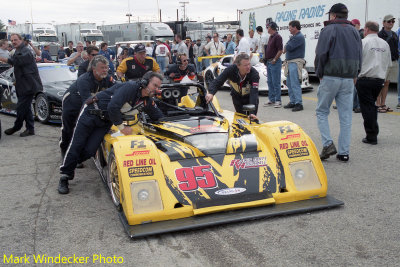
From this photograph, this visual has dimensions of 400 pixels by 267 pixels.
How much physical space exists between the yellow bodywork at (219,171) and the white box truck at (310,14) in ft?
28.9

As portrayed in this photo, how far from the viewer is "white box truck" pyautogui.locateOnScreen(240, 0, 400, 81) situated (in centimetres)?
1288

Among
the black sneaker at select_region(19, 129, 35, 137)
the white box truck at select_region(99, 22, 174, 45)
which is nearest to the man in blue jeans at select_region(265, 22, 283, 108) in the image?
the black sneaker at select_region(19, 129, 35, 137)

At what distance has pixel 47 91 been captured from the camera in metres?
9.88

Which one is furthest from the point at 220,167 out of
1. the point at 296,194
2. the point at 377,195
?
the point at 377,195

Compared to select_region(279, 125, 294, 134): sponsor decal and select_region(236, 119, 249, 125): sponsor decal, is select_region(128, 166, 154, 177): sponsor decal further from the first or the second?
select_region(236, 119, 249, 125): sponsor decal

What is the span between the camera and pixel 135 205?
4090mm

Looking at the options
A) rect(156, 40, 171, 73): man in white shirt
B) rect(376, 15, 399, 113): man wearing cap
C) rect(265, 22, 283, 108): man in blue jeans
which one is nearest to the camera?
rect(376, 15, 399, 113): man wearing cap

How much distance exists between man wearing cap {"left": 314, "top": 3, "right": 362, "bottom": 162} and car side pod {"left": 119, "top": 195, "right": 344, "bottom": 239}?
6.10 ft

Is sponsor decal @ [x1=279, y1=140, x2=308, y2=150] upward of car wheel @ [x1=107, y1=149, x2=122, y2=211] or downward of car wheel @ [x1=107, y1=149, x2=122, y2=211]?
upward

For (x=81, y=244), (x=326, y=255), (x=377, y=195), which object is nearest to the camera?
(x=326, y=255)

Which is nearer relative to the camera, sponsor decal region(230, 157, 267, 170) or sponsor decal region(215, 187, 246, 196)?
sponsor decal region(215, 187, 246, 196)

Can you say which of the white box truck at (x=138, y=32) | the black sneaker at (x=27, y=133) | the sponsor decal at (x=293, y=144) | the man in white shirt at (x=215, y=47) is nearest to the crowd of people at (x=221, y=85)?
the black sneaker at (x=27, y=133)

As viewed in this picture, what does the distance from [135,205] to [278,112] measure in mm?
7127

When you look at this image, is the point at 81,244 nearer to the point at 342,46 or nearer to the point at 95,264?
the point at 95,264
